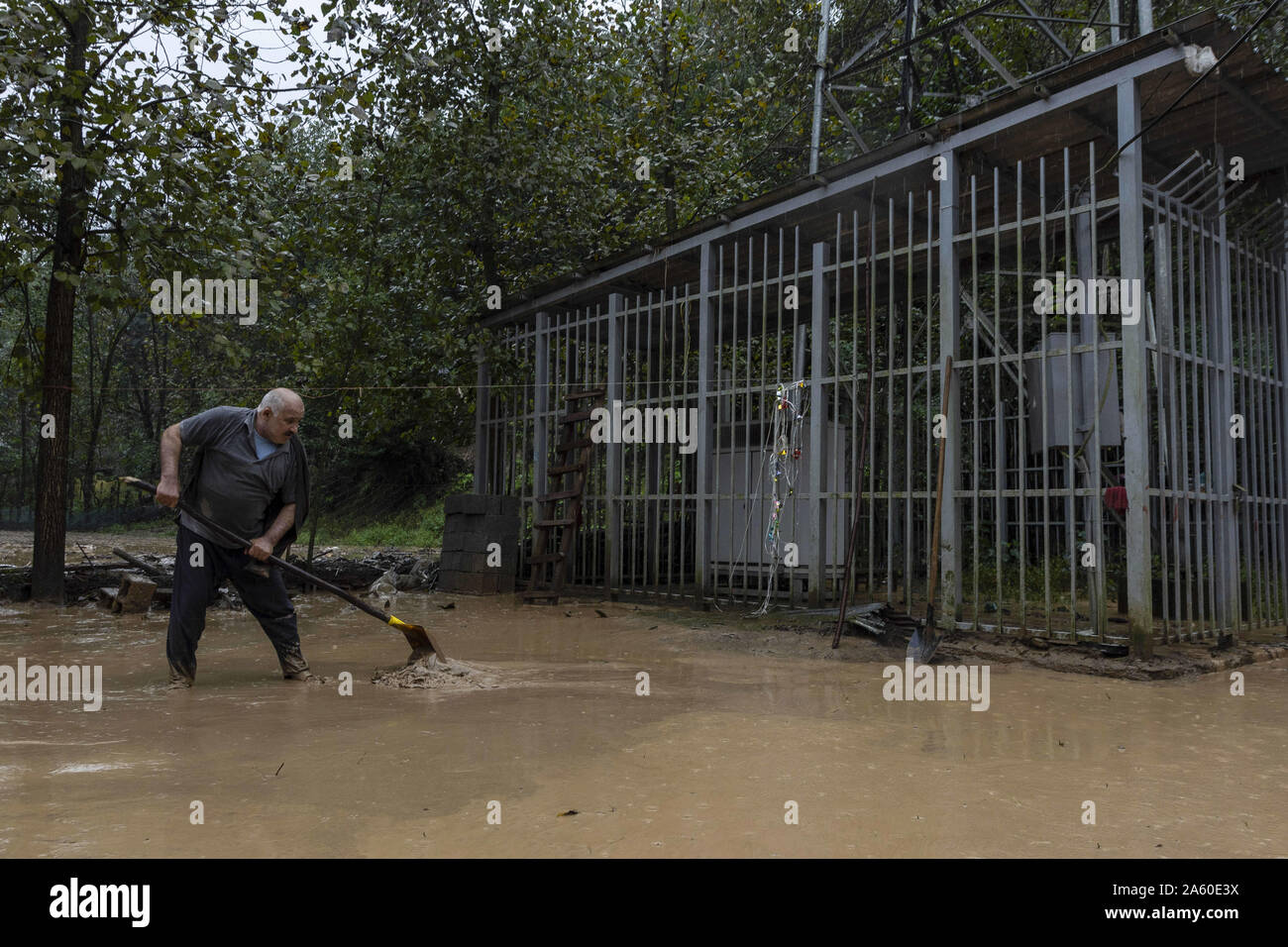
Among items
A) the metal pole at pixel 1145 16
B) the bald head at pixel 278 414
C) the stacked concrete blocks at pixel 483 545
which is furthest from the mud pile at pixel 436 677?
the metal pole at pixel 1145 16

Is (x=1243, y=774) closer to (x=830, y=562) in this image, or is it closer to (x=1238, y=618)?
(x=1238, y=618)

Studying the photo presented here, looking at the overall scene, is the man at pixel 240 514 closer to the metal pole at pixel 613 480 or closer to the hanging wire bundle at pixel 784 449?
the hanging wire bundle at pixel 784 449

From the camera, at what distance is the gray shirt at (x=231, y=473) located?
5.60 metres

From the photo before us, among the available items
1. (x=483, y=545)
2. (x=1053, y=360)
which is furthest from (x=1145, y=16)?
(x=483, y=545)

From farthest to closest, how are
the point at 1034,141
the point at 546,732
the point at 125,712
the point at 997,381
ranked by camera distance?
the point at 1034,141
the point at 997,381
the point at 125,712
the point at 546,732

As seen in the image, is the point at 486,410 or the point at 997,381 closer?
the point at 997,381

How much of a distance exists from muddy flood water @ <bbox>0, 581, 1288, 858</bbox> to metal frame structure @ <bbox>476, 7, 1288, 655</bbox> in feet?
4.07

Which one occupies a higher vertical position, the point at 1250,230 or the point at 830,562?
the point at 1250,230

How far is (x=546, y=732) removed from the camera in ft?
13.9

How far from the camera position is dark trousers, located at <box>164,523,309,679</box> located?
545cm

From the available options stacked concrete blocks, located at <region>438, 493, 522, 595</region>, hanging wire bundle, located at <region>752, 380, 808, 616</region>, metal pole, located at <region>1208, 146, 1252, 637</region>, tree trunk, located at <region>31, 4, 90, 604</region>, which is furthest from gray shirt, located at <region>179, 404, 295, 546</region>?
metal pole, located at <region>1208, 146, 1252, 637</region>

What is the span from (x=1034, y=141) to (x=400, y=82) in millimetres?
9740

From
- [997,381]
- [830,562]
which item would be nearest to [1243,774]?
[997,381]

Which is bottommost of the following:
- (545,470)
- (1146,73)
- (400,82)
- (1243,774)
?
(1243,774)
